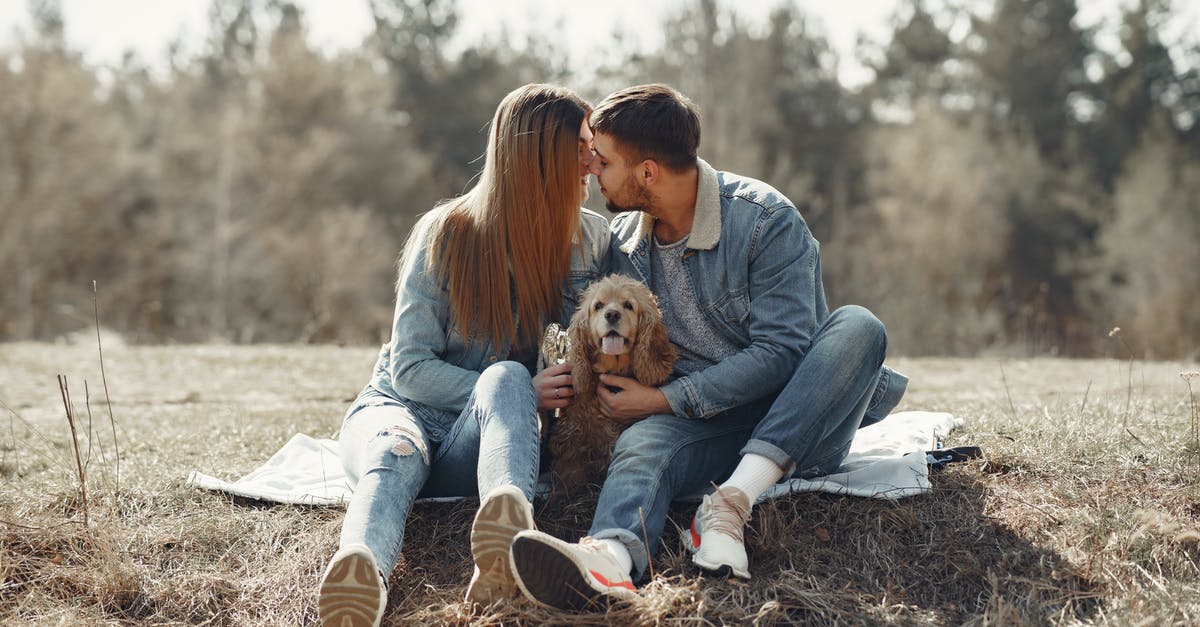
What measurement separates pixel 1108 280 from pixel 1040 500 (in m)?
21.1

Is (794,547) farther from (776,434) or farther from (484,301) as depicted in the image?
(484,301)

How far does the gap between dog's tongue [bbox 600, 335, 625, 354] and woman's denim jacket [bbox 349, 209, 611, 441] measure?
1.35 feet

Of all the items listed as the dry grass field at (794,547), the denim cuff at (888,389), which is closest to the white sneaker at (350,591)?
the dry grass field at (794,547)

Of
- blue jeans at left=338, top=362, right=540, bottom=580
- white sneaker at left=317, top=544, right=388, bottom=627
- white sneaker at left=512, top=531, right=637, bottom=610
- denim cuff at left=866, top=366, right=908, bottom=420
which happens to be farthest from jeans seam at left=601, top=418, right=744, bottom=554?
white sneaker at left=317, top=544, right=388, bottom=627

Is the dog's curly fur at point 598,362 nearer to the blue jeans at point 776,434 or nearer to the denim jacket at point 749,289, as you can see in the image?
the denim jacket at point 749,289

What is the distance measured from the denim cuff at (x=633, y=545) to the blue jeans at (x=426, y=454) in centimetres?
25

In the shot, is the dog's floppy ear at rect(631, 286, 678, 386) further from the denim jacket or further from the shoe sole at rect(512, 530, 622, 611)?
the shoe sole at rect(512, 530, 622, 611)

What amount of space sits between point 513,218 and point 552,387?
2.14ft

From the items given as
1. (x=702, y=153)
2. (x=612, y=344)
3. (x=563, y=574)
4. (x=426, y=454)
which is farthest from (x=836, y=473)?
(x=702, y=153)

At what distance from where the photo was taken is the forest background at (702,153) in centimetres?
1803

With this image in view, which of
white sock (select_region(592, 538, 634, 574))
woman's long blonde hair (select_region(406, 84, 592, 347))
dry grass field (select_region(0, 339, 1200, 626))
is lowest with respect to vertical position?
dry grass field (select_region(0, 339, 1200, 626))

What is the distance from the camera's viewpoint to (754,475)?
2.88m

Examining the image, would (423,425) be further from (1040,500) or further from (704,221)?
(1040,500)

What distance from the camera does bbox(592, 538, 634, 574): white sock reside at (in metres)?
2.62
